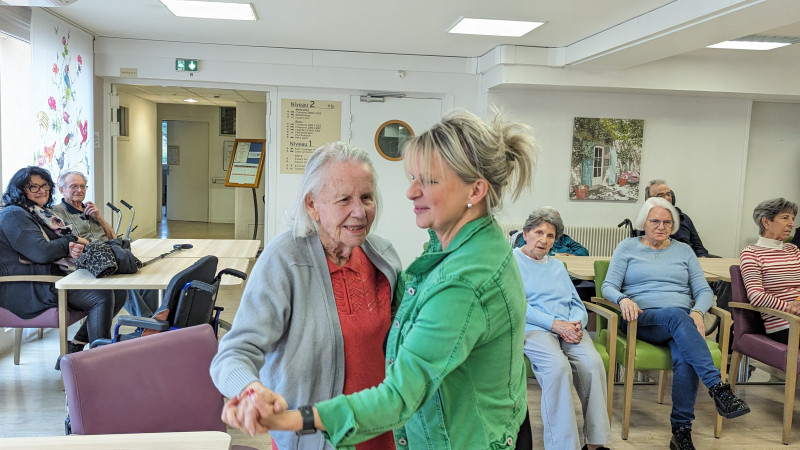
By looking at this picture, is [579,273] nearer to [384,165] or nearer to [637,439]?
[637,439]

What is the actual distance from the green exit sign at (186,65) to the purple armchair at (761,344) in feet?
17.2

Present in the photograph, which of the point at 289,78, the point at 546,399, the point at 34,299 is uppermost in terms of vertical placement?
the point at 289,78

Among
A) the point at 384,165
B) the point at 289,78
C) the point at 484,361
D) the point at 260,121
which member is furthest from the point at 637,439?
the point at 260,121

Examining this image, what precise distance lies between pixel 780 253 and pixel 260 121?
7.58 meters

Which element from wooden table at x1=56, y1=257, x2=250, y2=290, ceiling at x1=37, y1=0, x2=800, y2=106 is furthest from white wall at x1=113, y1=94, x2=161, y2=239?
wooden table at x1=56, y1=257, x2=250, y2=290

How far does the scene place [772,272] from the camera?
364 cm

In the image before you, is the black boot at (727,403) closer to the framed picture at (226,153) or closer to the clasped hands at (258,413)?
the clasped hands at (258,413)

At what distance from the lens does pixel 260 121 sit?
956cm

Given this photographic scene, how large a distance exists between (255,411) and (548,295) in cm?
243

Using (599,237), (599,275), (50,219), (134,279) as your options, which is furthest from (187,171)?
(599,275)

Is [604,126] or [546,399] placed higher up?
[604,126]

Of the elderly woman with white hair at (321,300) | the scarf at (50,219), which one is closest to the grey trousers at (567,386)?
the elderly woman with white hair at (321,300)

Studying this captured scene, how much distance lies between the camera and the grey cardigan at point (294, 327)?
1.36 metres

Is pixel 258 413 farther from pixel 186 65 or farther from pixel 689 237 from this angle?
pixel 186 65
